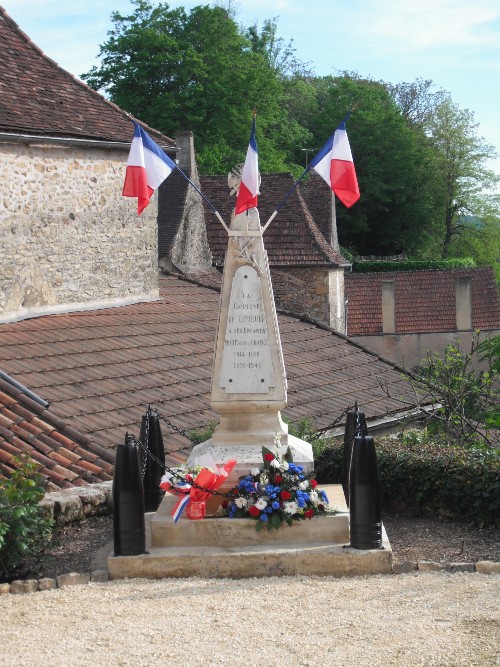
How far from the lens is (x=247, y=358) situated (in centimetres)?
909

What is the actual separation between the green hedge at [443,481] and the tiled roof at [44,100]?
802 cm

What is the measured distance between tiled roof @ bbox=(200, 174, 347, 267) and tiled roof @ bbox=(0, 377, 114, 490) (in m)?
14.1

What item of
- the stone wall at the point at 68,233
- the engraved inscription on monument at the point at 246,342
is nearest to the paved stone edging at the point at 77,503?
the engraved inscription on monument at the point at 246,342

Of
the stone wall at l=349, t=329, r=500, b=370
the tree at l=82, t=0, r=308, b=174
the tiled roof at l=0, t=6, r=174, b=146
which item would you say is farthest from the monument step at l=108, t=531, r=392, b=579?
the tree at l=82, t=0, r=308, b=174

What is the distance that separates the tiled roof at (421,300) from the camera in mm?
38750

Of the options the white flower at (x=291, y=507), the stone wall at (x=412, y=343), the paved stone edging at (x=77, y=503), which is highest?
the white flower at (x=291, y=507)

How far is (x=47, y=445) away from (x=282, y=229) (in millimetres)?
16685

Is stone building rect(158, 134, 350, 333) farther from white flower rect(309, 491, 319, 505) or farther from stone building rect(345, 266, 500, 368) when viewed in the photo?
white flower rect(309, 491, 319, 505)

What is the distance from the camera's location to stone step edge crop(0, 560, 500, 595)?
7855 millimetres

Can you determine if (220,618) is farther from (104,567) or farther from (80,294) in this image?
(80,294)

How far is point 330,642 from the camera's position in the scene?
6484mm

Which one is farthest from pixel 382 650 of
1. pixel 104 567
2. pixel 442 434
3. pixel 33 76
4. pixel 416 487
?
pixel 33 76

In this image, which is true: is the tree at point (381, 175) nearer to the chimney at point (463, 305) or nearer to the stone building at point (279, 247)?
the chimney at point (463, 305)

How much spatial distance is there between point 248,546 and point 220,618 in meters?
1.31
